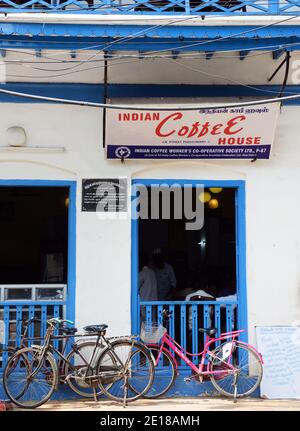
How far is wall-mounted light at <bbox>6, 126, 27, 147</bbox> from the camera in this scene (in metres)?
7.95

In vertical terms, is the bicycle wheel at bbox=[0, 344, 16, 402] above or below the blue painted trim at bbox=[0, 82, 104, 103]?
below

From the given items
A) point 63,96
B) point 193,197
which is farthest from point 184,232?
point 63,96

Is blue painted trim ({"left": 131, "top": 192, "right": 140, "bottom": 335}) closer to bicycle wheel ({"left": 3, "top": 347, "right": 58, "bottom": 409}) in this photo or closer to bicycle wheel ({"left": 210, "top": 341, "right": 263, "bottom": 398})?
bicycle wheel ({"left": 210, "top": 341, "right": 263, "bottom": 398})

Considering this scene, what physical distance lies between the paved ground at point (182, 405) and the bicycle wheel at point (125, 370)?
0.16 meters

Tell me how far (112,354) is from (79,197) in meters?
2.20

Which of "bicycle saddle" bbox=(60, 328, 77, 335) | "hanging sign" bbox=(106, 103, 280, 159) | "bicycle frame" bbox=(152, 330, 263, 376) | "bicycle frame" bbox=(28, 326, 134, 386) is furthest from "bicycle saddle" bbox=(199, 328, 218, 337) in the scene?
"hanging sign" bbox=(106, 103, 280, 159)

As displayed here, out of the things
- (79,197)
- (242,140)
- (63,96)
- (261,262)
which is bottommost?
(261,262)

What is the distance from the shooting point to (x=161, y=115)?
25.6 feet

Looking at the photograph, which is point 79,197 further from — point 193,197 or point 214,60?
point 214,60

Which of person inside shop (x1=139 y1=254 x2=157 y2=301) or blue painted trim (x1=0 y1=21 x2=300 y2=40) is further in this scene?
person inside shop (x1=139 y1=254 x2=157 y2=301)

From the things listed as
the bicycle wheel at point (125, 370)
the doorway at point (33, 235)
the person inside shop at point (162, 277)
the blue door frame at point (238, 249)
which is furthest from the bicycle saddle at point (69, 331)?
the person inside shop at point (162, 277)

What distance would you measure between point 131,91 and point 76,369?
3872 mm

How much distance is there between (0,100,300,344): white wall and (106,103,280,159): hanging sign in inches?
7.2

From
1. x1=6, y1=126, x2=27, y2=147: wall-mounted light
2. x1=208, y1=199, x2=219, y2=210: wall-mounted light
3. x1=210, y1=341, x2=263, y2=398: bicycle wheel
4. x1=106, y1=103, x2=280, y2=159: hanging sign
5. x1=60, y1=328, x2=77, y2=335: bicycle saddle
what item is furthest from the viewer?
x1=208, y1=199, x2=219, y2=210: wall-mounted light
